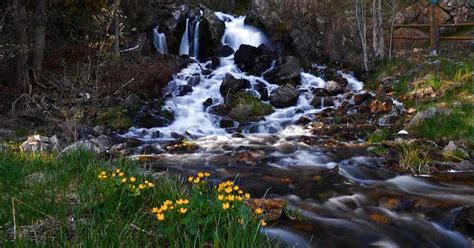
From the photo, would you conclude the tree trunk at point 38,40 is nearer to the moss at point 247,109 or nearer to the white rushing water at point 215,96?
the white rushing water at point 215,96

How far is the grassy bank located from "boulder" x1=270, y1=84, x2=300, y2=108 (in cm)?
1116

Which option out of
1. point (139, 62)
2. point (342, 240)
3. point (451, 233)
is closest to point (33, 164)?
point (342, 240)

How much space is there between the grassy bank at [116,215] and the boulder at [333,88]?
41.1ft

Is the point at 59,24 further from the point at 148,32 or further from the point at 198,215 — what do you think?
the point at 198,215

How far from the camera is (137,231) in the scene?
3.35 m

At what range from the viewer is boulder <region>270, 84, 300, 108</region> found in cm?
1571

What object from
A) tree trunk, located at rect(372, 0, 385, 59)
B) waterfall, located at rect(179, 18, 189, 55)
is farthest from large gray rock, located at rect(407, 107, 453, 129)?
waterfall, located at rect(179, 18, 189, 55)

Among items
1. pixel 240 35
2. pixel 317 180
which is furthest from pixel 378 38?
pixel 317 180

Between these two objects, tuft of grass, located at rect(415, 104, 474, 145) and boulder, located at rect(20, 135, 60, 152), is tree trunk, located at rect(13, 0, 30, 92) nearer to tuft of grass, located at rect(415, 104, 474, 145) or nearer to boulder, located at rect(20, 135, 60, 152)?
boulder, located at rect(20, 135, 60, 152)

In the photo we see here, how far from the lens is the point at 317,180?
7.70 m

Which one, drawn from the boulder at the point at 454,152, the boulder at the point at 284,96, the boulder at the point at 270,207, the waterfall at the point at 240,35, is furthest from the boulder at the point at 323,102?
the boulder at the point at 270,207

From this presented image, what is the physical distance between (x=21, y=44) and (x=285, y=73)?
990cm

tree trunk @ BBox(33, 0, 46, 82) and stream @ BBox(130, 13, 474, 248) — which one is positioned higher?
tree trunk @ BBox(33, 0, 46, 82)

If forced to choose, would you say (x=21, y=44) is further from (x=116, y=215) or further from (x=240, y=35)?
(x=116, y=215)
